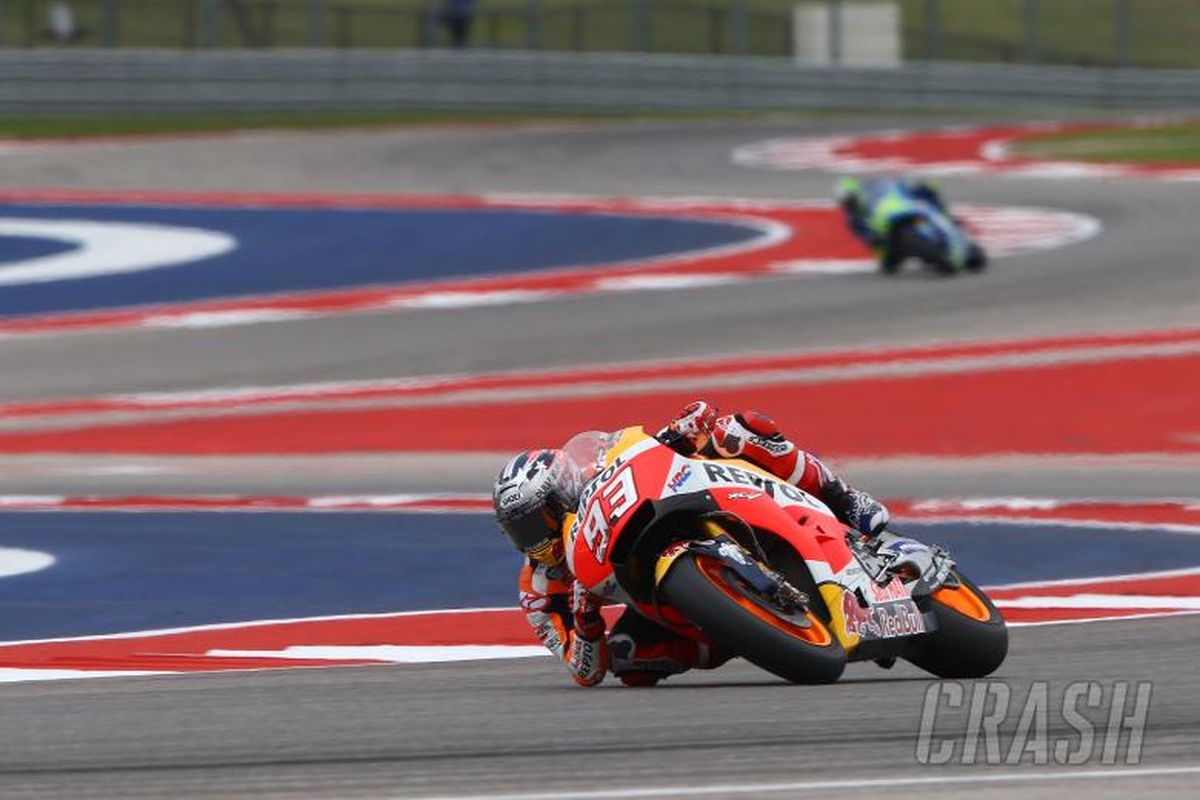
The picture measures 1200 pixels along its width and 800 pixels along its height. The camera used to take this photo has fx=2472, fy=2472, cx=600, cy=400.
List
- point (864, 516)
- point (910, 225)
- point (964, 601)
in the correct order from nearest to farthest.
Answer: point (964, 601), point (864, 516), point (910, 225)

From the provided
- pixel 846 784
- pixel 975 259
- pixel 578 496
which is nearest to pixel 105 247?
pixel 975 259

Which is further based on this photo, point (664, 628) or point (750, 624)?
point (664, 628)

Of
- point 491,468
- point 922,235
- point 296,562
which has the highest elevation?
point 296,562

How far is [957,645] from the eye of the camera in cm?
713

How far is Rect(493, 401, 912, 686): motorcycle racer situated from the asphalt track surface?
0.12m

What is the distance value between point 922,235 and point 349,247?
538 centimetres

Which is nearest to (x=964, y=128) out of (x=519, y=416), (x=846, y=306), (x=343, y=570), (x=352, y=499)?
(x=846, y=306)

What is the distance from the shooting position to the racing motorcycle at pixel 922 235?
64.1 ft

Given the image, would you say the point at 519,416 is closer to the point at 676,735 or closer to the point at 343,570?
the point at 343,570

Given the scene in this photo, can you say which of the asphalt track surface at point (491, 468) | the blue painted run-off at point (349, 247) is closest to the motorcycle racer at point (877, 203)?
the asphalt track surface at point (491, 468)

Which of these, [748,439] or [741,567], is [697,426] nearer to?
[748,439]

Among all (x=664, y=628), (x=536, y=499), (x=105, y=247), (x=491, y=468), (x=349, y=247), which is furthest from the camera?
(x=105, y=247)

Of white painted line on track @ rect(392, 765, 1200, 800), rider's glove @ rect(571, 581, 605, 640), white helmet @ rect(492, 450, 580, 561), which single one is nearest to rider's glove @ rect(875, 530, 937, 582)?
rider's glove @ rect(571, 581, 605, 640)

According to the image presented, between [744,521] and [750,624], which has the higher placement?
[744,521]
